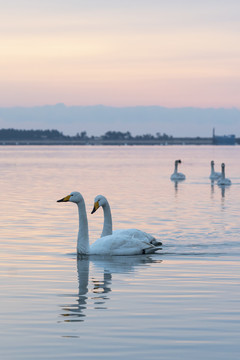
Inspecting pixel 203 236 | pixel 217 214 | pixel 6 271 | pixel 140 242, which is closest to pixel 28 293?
pixel 6 271

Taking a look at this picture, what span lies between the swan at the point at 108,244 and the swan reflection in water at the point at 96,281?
14 centimetres

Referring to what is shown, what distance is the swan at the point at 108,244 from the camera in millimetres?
18984

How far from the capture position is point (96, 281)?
1575 cm

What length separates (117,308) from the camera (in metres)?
12.8

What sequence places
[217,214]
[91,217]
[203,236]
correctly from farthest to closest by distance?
[217,214], [91,217], [203,236]

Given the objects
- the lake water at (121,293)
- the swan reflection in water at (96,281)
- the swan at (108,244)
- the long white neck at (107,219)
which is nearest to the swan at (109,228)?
the long white neck at (107,219)

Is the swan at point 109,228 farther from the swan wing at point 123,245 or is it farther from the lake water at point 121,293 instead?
the lake water at point 121,293

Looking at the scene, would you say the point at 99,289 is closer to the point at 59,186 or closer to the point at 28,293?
the point at 28,293

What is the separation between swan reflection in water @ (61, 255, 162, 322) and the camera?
12.7m

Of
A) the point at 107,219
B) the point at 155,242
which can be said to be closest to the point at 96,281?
the point at 107,219

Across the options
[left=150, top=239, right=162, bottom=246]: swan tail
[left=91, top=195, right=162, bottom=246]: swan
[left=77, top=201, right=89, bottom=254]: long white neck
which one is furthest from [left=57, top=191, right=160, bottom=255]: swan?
[left=150, top=239, right=162, bottom=246]: swan tail

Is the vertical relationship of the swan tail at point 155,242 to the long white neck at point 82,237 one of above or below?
below

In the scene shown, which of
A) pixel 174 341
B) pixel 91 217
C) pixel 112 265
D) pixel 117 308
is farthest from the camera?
pixel 91 217

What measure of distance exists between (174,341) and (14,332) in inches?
82.6
